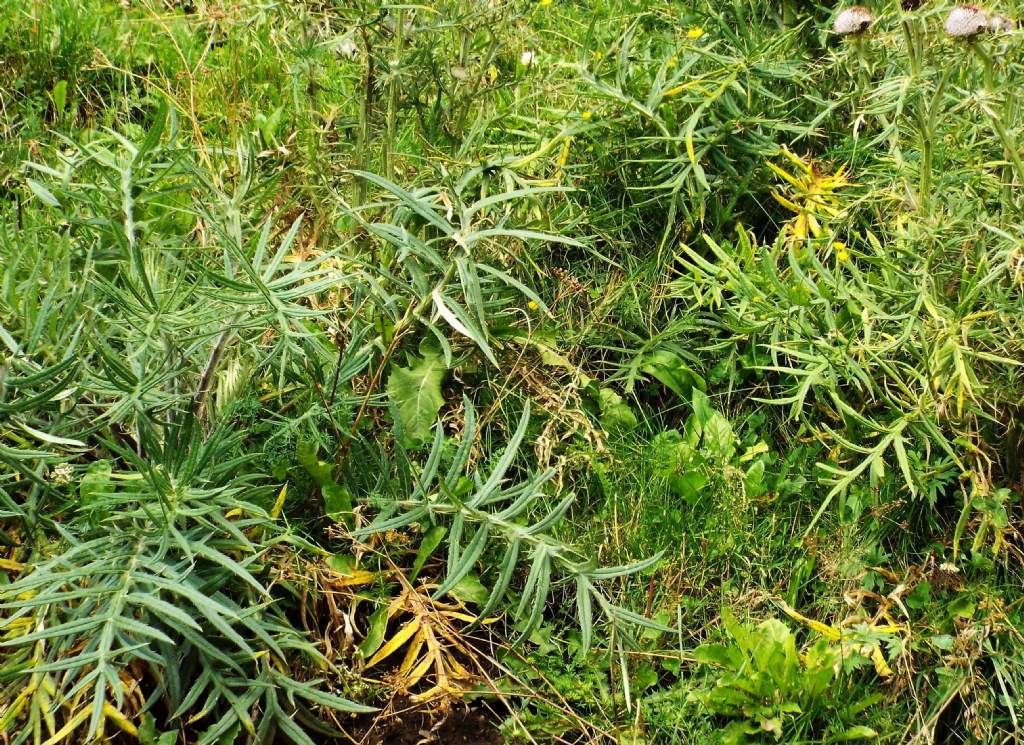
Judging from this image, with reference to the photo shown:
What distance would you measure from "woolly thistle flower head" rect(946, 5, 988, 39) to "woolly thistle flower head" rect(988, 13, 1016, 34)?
0.08 ft

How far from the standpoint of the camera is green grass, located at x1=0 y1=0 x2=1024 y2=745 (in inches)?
78.0

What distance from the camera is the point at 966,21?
7.15ft

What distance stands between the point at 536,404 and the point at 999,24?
4.27ft

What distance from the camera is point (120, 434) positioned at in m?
2.35

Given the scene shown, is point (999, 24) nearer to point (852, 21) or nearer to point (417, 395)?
point (852, 21)

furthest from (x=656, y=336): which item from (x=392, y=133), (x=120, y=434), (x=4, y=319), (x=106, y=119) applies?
(x=106, y=119)

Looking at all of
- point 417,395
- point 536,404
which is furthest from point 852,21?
point 417,395

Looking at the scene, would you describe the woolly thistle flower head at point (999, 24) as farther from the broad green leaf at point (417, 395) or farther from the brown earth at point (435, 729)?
the brown earth at point (435, 729)

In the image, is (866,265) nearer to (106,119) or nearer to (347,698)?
(347,698)

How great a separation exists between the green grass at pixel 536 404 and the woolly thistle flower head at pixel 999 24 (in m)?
0.05

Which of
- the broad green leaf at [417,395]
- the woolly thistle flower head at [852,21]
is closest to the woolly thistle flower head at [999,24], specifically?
the woolly thistle flower head at [852,21]

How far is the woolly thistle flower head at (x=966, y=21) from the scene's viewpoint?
85.7 inches

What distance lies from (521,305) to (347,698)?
1093 millimetres

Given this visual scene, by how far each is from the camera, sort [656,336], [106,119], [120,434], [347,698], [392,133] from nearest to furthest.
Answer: [347,698] → [120,434] → [392,133] → [656,336] → [106,119]
